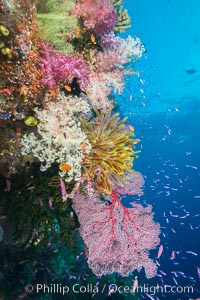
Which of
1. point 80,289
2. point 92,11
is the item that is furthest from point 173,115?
point 92,11

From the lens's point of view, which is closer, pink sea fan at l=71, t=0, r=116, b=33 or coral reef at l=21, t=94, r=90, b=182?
coral reef at l=21, t=94, r=90, b=182

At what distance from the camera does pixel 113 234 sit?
Result: 5.01 meters

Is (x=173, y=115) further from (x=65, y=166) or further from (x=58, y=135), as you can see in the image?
(x=58, y=135)

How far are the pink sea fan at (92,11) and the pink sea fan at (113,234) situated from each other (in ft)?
9.78

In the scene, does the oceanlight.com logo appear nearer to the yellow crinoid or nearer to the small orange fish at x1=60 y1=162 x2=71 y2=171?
the yellow crinoid

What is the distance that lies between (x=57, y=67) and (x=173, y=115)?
55044mm

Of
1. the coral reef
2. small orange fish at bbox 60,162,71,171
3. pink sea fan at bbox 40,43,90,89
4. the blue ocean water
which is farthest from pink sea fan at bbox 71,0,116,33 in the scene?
the blue ocean water

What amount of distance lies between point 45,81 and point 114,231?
314cm

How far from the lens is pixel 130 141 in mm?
4348

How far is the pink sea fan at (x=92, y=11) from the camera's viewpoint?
3.96 meters

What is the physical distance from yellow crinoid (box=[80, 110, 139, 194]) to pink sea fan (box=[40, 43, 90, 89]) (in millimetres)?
758

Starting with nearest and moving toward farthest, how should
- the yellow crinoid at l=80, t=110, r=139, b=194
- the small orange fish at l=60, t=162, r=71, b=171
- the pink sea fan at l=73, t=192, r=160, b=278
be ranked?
the small orange fish at l=60, t=162, r=71, b=171 < the yellow crinoid at l=80, t=110, r=139, b=194 < the pink sea fan at l=73, t=192, r=160, b=278

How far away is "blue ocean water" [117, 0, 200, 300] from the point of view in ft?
116

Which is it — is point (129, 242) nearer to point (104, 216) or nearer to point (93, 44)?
point (104, 216)
